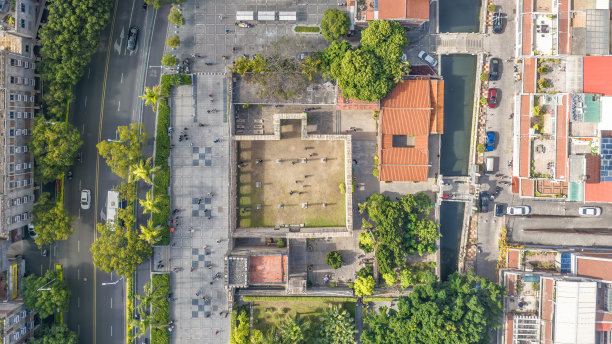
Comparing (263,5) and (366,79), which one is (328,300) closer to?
(366,79)

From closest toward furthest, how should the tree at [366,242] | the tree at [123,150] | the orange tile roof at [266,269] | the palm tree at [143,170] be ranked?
the palm tree at [143,170] → the tree at [123,150] → the orange tile roof at [266,269] → the tree at [366,242]

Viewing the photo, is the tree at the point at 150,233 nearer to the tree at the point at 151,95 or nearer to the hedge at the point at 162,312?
the hedge at the point at 162,312

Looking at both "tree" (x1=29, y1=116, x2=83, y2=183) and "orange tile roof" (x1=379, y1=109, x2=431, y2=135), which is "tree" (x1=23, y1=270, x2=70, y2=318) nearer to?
"tree" (x1=29, y1=116, x2=83, y2=183)

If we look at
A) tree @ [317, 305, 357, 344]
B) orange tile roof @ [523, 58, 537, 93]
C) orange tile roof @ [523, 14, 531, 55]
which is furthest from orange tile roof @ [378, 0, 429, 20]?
tree @ [317, 305, 357, 344]

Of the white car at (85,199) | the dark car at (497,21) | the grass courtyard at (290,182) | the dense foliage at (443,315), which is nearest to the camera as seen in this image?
the dense foliage at (443,315)

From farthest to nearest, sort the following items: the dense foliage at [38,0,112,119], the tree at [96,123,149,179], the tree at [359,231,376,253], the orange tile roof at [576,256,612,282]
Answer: the tree at [359,231,376,253] → the tree at [96,123,149,179] → the orange tile roof at [576,256,612,282] → the dense foliage at [38,0,112,119]

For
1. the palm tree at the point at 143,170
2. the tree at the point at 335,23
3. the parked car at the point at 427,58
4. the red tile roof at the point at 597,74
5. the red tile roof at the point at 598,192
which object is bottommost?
the red tile roof at the point at 598,192

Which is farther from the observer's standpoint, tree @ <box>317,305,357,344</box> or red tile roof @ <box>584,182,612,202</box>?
tree @ <box>317,305,357,344</box>

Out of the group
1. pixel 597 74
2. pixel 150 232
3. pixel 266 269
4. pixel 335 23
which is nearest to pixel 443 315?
pixel 266 269

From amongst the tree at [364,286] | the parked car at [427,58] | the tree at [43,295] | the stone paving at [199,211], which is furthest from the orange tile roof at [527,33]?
the tree at [43,295]
